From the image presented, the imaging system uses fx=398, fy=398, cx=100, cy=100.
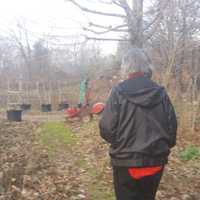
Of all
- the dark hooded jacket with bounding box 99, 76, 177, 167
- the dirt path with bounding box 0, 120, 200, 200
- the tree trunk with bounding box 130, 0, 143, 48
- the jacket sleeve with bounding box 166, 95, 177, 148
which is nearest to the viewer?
the dark hooded jacket with bounding box 99, 76, 177, 167

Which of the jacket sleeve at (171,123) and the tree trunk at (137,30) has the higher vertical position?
the tree trunk at (137,30)

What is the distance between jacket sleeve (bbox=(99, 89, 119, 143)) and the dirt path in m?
2.14

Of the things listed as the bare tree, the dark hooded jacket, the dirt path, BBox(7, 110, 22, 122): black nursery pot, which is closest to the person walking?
the dark hooded jacket

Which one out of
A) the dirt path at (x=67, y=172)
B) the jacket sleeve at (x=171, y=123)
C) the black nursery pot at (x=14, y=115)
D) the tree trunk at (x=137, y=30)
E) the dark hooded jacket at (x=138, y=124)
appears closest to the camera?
the dark hooded jacket at (x=138, y=124)

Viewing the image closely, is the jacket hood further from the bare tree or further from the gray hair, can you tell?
the bare tree

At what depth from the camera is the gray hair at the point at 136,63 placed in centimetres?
311

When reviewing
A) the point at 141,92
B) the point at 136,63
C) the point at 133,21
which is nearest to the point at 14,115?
the point at 133,21

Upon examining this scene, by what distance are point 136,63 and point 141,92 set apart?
10.5 inches

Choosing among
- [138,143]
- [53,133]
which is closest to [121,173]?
[138,143]

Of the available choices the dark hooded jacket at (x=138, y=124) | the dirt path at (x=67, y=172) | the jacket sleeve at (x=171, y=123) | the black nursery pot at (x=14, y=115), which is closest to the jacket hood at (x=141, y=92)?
the dark hooded jacket at (x=138, y=124)

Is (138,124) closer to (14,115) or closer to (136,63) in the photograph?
(136,63)

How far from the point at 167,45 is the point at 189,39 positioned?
716 mm

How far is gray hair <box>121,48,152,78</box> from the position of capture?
10.2 feet

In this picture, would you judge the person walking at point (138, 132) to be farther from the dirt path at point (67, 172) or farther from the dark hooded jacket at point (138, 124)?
the dirt path at point (67, 172)
